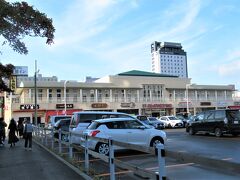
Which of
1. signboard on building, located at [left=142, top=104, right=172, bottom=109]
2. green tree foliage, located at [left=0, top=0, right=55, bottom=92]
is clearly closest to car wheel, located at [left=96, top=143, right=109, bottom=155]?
green tree foliage, located at [left=0, top=0, right=55, bottom=92]

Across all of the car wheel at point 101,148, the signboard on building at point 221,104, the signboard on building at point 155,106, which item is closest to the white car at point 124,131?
the car wheel at point 101,148

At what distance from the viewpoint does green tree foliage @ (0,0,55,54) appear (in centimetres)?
598

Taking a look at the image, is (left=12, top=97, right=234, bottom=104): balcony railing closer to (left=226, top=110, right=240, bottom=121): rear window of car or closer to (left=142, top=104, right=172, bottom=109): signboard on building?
(left=142, top=104, right=172, bottom=109): signboard on building

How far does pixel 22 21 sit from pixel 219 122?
714 inches

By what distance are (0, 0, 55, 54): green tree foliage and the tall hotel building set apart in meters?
122

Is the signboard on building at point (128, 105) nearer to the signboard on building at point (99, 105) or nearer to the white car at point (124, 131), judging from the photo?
the signboard on building at point (99, 105)

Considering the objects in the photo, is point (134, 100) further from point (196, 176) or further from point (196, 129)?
point (196, 176)

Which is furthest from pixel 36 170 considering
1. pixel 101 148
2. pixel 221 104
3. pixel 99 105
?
pixel 221 104

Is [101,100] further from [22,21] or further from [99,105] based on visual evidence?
[22,21]

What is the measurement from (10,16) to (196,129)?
2035 cm

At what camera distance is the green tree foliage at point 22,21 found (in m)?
5.98

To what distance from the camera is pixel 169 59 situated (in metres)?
132

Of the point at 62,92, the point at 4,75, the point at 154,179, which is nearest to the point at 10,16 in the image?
the point at 154,179

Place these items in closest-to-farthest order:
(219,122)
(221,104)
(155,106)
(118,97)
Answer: (219,122)
(118,97)
(155,106)
(221,104)
